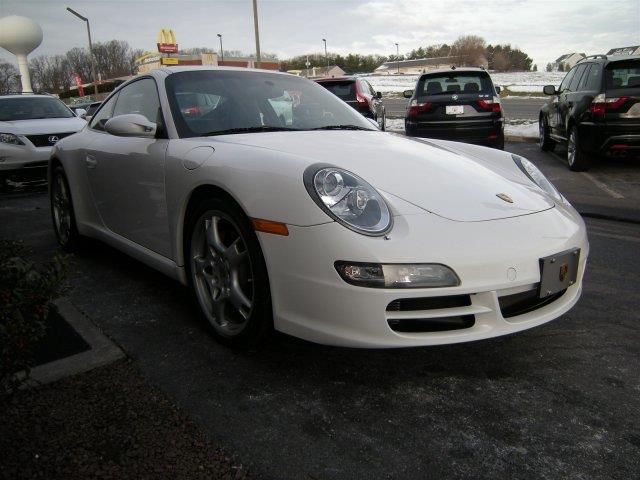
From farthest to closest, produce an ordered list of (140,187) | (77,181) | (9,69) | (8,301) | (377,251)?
1. (9,69)
2. (77,181)
3. (140,187)
4. (377,251)
5. (8,301)

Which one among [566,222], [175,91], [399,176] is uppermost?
[175,91]

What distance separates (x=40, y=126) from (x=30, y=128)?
0.51ft

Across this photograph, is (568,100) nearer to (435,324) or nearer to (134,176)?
(134,176)

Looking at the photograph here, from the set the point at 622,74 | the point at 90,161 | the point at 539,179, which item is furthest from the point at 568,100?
the point at 90,161

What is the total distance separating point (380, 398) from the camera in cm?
222

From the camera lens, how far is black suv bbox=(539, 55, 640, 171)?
7.30m

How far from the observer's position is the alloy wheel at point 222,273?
8.28 feet

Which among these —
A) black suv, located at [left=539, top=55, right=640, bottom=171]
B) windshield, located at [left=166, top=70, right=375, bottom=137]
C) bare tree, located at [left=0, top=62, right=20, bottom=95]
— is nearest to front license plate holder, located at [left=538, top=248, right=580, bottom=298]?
windshield, located at [left=166, top=70, right=375, bottom=137]

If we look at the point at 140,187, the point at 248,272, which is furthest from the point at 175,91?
the point at 248,272

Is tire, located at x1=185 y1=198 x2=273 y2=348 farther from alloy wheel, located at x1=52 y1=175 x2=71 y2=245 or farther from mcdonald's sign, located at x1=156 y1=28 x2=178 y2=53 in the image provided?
mcdonald's sign, located at x1=156 y1=28 x2=178 y2=53

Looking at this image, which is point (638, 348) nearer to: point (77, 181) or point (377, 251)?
point (377, 251)

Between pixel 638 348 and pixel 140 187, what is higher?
pixel 140 187

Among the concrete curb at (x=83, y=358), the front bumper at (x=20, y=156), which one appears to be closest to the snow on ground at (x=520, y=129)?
the front bumper at (x=20, y=156)

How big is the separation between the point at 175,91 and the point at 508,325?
2174 mm
